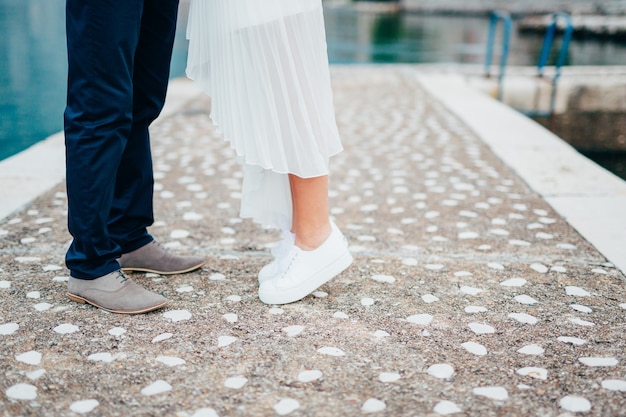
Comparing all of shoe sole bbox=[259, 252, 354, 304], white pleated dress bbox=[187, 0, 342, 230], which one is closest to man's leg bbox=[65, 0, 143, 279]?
white pleated dress bbox=[187, 0, 342, 230]

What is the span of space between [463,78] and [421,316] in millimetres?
7583

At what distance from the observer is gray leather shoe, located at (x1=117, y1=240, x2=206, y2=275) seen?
2.56 m

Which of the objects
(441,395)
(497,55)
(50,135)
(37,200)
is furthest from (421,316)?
(497,55)

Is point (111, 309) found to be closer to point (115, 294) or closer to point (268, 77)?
point (115, 294)

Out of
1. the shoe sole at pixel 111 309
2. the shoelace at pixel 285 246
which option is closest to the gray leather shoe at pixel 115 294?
the shoe sole at pixel 111 309

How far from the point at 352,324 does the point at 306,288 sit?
242 millimetres

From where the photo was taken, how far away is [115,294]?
2213 millimetres

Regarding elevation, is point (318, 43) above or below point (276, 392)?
above

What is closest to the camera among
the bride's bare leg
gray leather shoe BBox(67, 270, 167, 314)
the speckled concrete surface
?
the speckled concrete surface

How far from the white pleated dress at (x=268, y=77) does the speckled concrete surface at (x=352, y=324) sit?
0.60 m

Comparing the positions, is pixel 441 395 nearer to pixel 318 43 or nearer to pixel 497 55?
pixel 318 43

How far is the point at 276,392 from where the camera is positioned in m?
1.79

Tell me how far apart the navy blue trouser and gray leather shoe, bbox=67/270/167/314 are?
1.4 inches

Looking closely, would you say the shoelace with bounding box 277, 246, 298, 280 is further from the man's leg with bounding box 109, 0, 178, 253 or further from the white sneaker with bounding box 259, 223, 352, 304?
the man's leg with bounding box 109, 0, 178, 253
